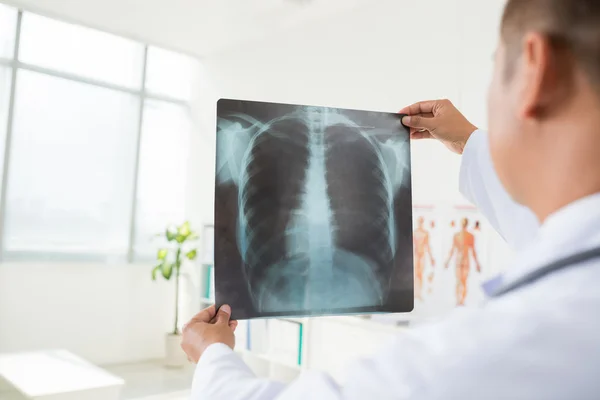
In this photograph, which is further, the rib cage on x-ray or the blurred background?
the blurred background

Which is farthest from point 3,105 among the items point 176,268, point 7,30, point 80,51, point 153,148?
point 176,268

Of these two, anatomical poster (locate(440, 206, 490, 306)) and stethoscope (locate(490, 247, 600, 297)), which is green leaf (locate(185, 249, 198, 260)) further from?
stethoscope (locate(490, 247, 600, 297))

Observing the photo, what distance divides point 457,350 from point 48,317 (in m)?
3.96

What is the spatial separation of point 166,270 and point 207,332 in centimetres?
333

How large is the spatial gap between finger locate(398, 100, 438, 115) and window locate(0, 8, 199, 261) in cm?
344

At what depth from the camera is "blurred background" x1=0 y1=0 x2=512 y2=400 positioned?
275cm

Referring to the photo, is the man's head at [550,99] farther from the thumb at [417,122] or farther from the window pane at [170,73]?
the window pane at [170,73]

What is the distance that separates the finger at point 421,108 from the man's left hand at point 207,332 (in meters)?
0.58

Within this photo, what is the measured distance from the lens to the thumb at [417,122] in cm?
113

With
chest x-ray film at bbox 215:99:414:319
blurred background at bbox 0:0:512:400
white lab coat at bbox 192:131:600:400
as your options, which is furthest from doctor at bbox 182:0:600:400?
blurred background at bbox 0:0:512:400

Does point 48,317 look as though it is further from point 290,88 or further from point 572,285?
point 572,285

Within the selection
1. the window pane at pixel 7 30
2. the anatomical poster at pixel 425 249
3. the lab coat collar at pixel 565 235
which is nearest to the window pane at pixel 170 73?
the window pane at pixel 7 30

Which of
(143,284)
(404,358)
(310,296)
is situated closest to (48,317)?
(143,284)

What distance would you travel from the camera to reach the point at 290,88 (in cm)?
369
